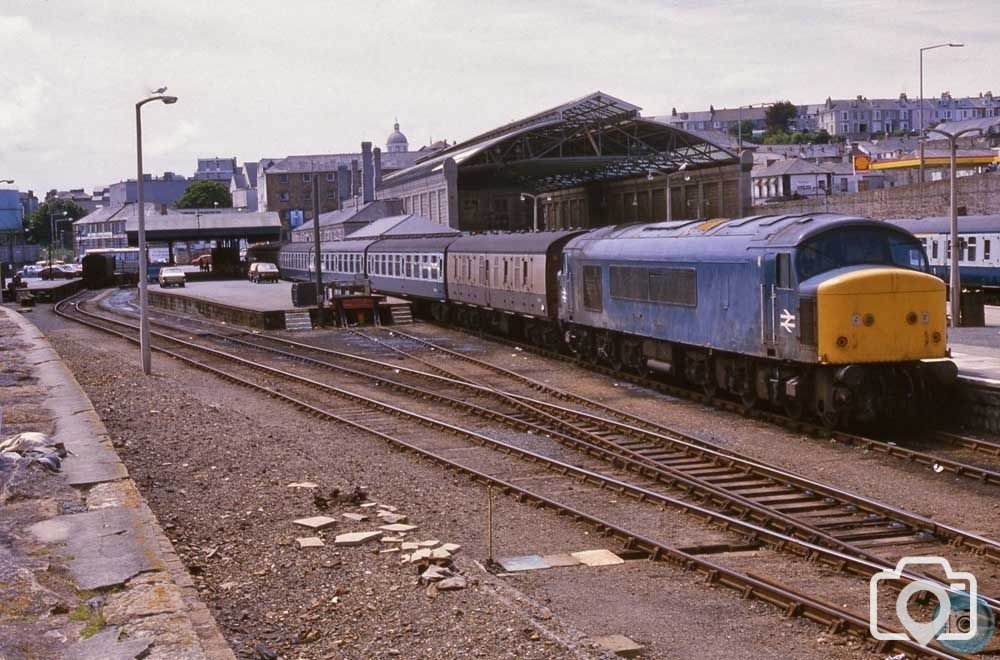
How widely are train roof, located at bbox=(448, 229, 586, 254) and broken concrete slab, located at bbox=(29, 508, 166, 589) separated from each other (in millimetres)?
19947

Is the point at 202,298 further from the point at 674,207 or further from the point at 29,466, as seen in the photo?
the point at 29,466

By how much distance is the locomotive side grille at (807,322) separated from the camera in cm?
1838

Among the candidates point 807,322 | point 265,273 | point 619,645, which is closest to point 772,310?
Answer: point 807,322

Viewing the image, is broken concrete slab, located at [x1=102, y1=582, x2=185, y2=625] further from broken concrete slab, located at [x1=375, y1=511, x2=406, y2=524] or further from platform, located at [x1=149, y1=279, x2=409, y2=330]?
platform, located at [x1=149, y1=279, x2=409, y2=330]

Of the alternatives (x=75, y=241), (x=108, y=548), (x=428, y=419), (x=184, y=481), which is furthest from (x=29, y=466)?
(x=75, y=241)

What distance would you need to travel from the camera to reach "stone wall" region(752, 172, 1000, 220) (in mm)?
49031

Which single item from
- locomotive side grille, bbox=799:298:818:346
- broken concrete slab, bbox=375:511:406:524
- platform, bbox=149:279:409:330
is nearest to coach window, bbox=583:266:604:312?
locomotive side grille, bbox=799:298:818:346

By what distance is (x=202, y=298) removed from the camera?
59281 mm

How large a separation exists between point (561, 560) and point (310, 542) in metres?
2.67

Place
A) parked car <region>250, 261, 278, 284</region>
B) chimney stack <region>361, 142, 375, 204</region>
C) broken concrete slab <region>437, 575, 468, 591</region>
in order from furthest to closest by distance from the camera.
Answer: chimney stack <region>361, 142, 375, 204</region>
parked car <region>250, 261, 278, 284</region>
broken concrete slab <region>437, 575, 468, 591</region>

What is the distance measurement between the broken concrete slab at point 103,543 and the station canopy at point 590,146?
49119 millimetres

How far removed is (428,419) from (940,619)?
12.5 meters

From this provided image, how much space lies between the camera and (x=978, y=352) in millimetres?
25141

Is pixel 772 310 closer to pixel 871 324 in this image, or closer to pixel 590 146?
pixel 871 324
